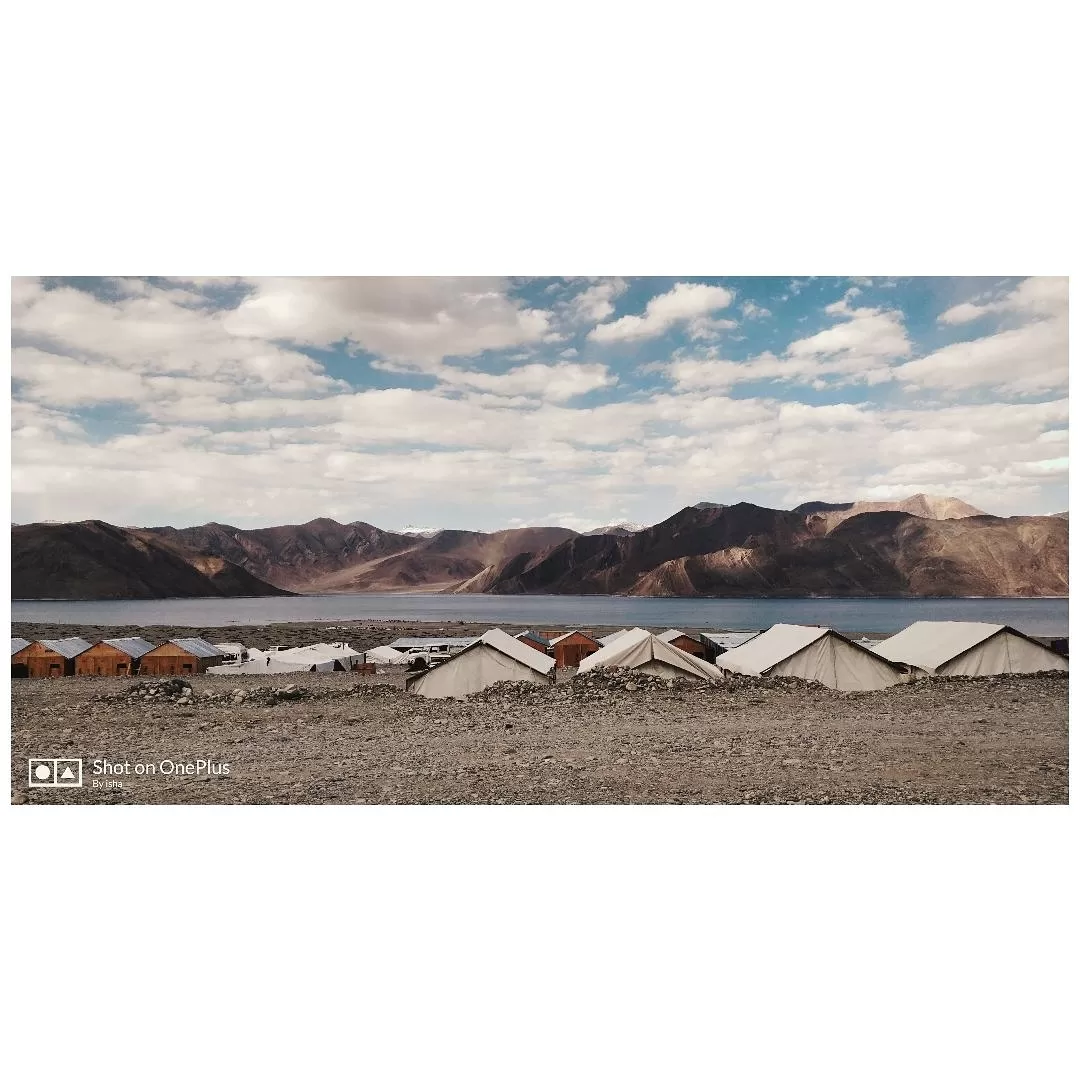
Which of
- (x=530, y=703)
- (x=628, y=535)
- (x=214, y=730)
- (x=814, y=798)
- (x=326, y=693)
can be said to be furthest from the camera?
(x=326, y=693)

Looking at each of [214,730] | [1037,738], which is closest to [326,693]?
[214,730]

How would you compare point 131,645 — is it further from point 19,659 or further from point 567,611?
point 567,611

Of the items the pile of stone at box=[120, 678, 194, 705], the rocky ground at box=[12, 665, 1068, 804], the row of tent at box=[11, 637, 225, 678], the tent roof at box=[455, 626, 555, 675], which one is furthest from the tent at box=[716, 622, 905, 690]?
the row of tent at box=[11, 637, 225, 678]

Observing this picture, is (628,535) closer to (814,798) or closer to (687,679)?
(687,679)

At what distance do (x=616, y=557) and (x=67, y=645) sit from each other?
711cm

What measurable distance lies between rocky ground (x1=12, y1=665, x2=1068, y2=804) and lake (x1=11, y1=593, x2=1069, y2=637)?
32.2 inches

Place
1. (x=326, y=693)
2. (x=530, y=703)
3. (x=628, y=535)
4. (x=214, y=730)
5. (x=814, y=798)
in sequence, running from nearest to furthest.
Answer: (x=814, y=798), (x=214, y=730), (x=530, y=703), (x=628, y=535), (x=326, y=693)

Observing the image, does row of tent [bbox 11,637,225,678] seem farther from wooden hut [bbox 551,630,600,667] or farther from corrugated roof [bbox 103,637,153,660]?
wooden hut [bbox 551,630,600,667]

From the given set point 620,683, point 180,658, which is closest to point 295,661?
point 180,658

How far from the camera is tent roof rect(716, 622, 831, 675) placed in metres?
→ 8.55

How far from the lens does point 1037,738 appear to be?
18.6 ft

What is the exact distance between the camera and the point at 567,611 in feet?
35.3

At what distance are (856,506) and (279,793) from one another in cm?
543

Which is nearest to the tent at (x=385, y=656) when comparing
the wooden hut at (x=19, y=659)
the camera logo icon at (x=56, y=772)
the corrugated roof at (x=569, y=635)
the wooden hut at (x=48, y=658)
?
the corrugated roof at (x=569, y=635)
